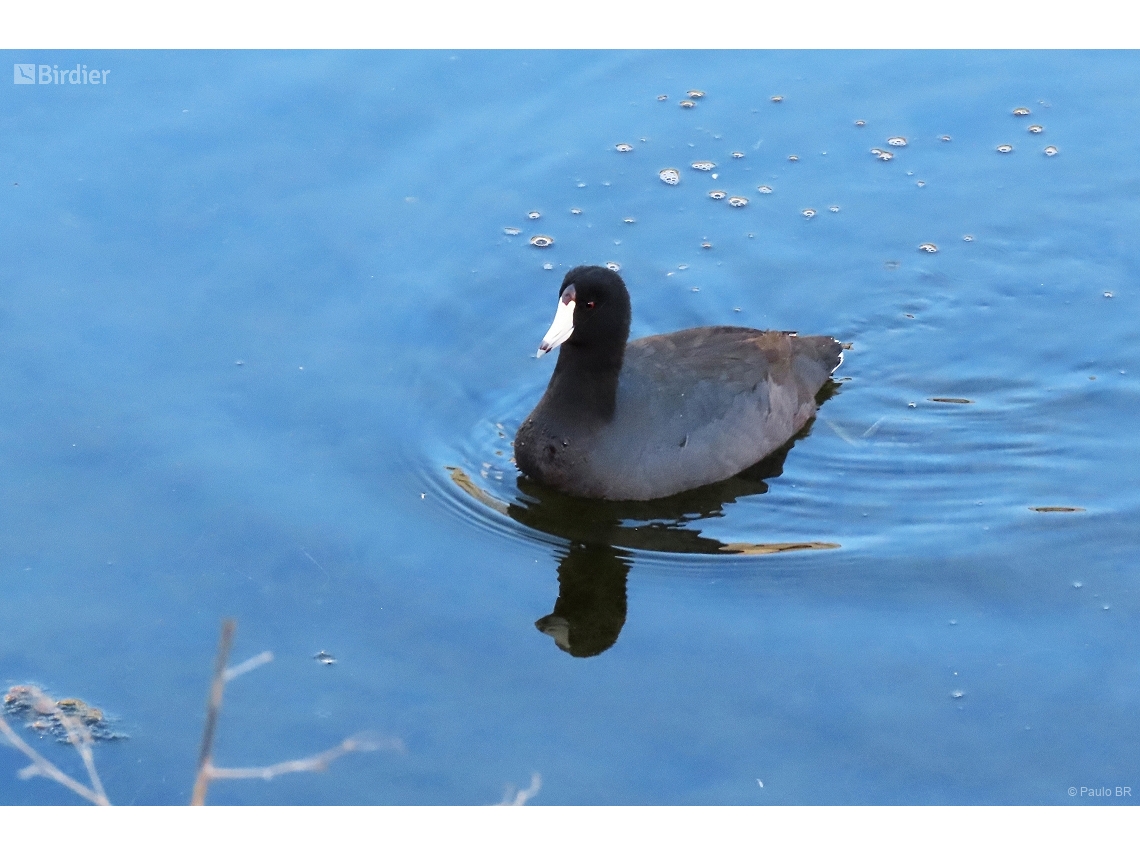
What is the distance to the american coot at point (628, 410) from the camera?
6.24 meters

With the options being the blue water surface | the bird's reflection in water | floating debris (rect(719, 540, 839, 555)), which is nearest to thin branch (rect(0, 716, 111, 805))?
the blue water surface

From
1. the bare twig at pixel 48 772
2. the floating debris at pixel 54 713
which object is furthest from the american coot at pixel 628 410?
the bare twig at pixel 48 772

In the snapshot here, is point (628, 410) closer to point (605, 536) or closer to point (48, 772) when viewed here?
point (605, 536)

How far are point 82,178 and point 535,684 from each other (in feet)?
14.8

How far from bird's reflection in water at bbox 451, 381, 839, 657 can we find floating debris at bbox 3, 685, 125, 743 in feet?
5.36

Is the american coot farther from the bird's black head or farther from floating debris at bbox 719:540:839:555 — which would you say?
floating debris at bbox 719:540:839:555

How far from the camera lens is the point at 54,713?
494 cm

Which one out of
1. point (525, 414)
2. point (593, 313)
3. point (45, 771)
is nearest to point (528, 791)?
point (45, 771)

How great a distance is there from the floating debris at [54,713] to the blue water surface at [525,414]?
51mm

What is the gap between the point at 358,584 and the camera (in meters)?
5.64

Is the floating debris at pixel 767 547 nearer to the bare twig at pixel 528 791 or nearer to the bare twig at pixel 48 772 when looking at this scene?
the bare twig at pixel 528 791

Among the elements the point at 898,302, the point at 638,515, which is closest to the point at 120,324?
the point at 638,515

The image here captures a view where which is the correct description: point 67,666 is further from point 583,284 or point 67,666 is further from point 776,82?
point 776,82

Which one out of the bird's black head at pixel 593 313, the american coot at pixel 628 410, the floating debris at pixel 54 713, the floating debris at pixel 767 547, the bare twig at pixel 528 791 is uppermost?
the bird's black head at pixel 593 313
